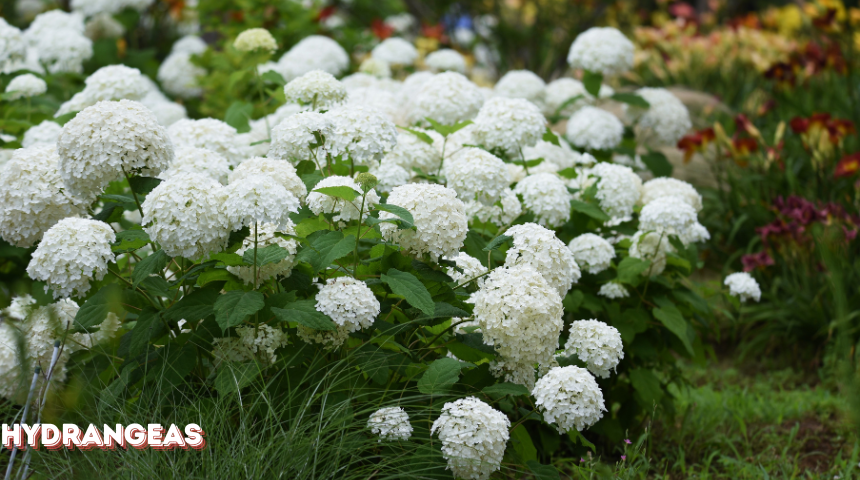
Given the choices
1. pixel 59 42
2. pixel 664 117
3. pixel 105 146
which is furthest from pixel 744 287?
pixel 59 42

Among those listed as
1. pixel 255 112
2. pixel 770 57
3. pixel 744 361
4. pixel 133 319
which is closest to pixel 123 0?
pixel 255 112

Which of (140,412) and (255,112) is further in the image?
(255,112)

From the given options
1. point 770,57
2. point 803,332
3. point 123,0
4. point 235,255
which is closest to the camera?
point 235,255

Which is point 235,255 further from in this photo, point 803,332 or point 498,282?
point 803,332

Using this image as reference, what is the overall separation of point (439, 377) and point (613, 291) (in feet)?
3.42

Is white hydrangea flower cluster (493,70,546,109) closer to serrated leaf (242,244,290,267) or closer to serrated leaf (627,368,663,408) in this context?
serrated leaf (627,368,663,408)

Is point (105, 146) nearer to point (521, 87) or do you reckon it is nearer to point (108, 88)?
point (108, 88)

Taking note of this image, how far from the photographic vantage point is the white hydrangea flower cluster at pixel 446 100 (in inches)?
119

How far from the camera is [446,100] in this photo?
3010 millimetres

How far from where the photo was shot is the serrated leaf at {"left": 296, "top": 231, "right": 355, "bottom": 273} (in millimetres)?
1912

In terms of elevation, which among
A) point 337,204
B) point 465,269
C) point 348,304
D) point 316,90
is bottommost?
point 465,269

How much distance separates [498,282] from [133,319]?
3.91ft

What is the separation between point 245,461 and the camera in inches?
73.2

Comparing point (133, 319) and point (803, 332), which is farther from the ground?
point (133, 319)
